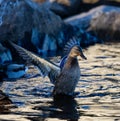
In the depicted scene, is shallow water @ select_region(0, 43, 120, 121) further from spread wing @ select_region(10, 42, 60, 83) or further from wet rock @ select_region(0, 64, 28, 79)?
spread wing @ select_region(10, 42, 60, 83)

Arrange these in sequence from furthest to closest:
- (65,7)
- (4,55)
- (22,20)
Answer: (65,7) < (22,20) < (4,55)

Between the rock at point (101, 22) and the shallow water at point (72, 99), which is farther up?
the rock at point (101, 22)

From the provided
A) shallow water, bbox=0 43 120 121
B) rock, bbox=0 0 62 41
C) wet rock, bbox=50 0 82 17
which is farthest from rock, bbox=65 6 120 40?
shallow water, bbox=0 43 120 121

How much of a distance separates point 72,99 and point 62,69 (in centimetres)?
73

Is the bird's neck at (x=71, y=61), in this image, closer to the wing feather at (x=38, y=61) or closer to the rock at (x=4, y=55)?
the wing feather at (x=38, y=61)

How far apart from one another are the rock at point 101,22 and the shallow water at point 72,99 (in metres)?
8.30

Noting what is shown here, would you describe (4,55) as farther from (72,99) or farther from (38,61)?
(72,99)

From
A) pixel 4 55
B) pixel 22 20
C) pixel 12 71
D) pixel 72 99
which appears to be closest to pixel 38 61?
pixel 72 99

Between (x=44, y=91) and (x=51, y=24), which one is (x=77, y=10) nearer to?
(x=51, y=24)

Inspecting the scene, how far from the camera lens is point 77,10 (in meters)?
26.9

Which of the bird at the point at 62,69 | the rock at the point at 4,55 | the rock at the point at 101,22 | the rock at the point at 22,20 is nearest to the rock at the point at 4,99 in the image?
the bird at the point at 62,69

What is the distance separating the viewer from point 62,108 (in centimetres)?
1010

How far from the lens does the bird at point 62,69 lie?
434 inches

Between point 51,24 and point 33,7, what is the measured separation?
1.18 meters
